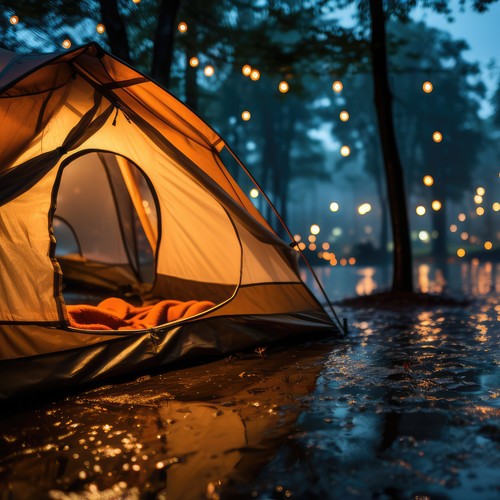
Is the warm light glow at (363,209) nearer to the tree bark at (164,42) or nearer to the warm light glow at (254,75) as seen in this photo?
the warm light glow at (254,75)

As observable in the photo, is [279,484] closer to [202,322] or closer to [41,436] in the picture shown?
[41,436]

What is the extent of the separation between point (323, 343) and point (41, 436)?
324cm

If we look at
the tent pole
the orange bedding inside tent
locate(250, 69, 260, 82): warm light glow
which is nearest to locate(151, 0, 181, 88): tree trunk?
the tent pole

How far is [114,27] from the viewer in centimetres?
925

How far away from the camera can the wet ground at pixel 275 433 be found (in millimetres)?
2584

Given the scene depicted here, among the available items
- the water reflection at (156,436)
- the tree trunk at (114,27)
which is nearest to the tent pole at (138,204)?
the tree trunk at (114,27)

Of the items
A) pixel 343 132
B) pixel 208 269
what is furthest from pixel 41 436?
pixel 343 132

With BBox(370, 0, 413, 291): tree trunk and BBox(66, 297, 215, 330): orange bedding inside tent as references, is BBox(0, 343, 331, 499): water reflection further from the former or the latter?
BBox(370, 0, 413, 291): tree trunk

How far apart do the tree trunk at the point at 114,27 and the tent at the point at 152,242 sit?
3.46 meters

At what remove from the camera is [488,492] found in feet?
8.02

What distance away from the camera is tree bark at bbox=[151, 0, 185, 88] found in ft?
31.7

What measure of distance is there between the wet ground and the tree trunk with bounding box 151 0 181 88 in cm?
606

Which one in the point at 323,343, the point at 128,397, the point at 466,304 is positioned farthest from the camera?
the point at 466,304

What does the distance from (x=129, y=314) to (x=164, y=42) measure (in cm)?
542
